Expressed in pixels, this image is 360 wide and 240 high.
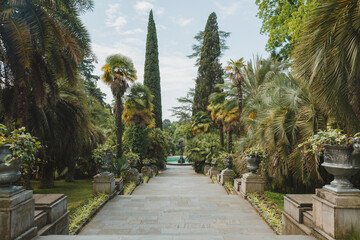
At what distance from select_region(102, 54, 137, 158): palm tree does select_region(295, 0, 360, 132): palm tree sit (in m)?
10.3

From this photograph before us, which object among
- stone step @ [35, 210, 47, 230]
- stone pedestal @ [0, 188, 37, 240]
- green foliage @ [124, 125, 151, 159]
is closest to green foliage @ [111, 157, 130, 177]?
green foliage @ [124, 125, 151, 159]

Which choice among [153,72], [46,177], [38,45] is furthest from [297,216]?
[153,72]

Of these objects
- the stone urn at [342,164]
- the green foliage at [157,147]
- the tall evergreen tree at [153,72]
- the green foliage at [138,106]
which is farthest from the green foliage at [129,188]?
the tall evergreen tree at [153,72]

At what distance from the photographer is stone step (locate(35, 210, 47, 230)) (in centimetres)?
392

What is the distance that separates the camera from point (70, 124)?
34.6 feet

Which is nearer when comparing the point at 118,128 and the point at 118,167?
the point at 118,167

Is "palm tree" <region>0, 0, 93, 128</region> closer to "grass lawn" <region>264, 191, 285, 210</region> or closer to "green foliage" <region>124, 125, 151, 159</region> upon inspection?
"grass lawn" <region>264, 191, 285, 210</region>

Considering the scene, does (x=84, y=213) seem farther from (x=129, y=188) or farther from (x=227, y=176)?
(x=227, y=176)

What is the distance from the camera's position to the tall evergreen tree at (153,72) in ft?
93.8

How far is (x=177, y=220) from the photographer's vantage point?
18.2 feet

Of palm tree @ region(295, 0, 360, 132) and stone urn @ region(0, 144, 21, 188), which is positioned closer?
stone urn @ region(0, 144, 21, 188)

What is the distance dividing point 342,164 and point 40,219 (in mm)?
4690

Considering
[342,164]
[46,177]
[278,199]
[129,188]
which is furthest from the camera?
[46,177]

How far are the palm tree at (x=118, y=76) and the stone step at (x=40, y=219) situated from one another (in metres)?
9.33
